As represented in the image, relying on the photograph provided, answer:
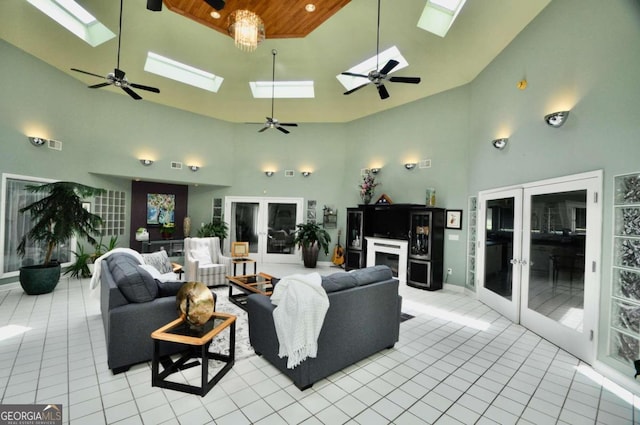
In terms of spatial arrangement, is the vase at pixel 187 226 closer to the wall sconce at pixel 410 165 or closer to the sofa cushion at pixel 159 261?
the sofa cushion at pixel 159 261

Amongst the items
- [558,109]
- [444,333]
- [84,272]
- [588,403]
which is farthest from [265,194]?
[588,403]

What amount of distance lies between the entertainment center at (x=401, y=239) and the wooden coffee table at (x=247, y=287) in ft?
9.50

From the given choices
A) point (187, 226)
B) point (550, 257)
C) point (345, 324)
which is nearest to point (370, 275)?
point (345, 324)

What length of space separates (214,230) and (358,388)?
6451mm

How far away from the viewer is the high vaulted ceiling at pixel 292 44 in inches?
161

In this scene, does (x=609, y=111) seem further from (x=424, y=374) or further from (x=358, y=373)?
(x=358, y=373)

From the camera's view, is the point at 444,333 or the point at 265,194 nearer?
the point at 444,333

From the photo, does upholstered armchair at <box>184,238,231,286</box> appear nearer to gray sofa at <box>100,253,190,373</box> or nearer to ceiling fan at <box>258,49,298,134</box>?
gray sofa at <box>100,253,190,373</box>

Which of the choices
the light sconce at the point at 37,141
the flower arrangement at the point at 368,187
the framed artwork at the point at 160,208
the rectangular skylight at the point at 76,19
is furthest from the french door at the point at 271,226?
the rectangular skylight at the point at 76,19

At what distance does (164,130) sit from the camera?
23.0 feet

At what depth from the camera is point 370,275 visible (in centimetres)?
286

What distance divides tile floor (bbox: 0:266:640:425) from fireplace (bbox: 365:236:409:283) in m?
2.54

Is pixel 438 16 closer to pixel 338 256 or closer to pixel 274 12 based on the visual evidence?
pixel 274 12

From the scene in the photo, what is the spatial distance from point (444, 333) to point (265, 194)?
6012 mm
